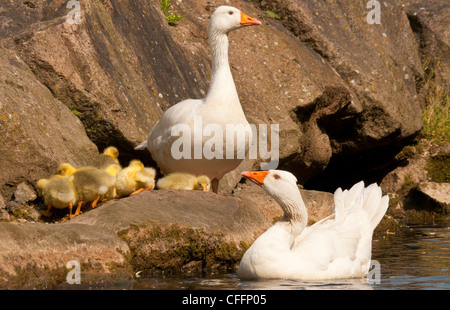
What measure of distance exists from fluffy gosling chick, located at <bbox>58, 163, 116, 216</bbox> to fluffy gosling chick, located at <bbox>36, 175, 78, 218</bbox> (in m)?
0.07

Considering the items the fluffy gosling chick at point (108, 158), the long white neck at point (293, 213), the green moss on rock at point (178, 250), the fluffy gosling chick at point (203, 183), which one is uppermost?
the fluffy gosling chick at point (108, 158)

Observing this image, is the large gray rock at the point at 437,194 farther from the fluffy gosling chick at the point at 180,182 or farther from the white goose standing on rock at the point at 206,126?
the fluffy gosling chick at the point at 180,182

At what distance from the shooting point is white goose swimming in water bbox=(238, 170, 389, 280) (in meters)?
6.92

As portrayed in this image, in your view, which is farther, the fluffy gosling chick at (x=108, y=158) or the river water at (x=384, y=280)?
the fluffy gosling chick at (x=108, y=158)

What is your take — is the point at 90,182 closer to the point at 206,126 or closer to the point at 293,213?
the point at 206,126

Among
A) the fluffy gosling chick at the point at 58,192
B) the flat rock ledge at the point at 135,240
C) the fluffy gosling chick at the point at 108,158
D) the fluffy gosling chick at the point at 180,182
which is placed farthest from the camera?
the fluffy gosling chick at the point at 108,158

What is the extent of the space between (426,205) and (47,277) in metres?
10.4

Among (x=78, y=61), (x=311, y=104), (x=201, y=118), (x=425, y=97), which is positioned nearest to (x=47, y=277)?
(x=201, y=118)

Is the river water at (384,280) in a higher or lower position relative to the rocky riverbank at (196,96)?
lower

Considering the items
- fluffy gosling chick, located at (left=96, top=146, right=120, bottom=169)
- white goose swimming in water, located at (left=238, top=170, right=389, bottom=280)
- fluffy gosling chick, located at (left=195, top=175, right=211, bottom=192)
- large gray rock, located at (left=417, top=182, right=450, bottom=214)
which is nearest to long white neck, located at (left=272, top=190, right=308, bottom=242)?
white goose swimming in water, located at (left=238, top=170, right=389, bottom=280)

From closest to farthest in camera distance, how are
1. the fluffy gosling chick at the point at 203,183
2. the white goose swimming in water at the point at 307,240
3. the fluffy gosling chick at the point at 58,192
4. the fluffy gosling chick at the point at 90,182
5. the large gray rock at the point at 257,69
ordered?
the white goose swimming in water at the point at 307,240
the fluffy gosling chick at the point at 58,192
the fluffy gosling chick at the point at 90,182
the fluffy gosling chick at the point at 203,183
the large gray rock at the point at 257,69

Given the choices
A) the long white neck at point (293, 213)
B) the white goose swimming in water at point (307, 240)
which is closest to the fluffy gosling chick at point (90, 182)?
the white goose swimming in water at point (307, 240)

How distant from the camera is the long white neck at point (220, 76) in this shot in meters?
8.91

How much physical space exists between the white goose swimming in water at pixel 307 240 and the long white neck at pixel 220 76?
164 cm
